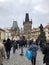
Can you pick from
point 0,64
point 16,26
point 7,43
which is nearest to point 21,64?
point 7,43

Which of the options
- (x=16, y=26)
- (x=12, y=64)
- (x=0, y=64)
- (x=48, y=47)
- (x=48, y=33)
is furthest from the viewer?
(x=16, y=26)

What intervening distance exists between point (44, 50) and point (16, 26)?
15889 cm

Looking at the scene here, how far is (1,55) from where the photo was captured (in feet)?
36.7

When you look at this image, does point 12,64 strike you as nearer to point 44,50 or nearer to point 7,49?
point 7,49

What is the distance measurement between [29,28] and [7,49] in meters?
156

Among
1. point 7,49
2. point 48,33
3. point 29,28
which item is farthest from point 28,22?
point 7,49

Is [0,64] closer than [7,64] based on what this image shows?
Yes

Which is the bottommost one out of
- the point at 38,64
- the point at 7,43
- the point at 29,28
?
the point at 38,64

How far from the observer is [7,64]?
15570 millimetres

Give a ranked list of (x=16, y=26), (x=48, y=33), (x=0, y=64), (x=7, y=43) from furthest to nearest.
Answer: (x=16, y=26) < (x=48, y=33) < (x=7, y=43) < (x=0, y=64)

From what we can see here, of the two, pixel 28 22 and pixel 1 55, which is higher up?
pixel 28 22

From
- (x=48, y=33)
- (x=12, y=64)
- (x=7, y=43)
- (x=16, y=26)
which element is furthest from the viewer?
(x=16, y=26)

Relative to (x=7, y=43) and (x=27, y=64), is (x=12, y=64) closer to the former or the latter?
(x=27, y=64)

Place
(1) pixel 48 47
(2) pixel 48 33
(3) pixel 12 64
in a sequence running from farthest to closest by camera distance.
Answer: (2) pixel 48 33, (3) pixel 12 64, (1) pixel 48 47
